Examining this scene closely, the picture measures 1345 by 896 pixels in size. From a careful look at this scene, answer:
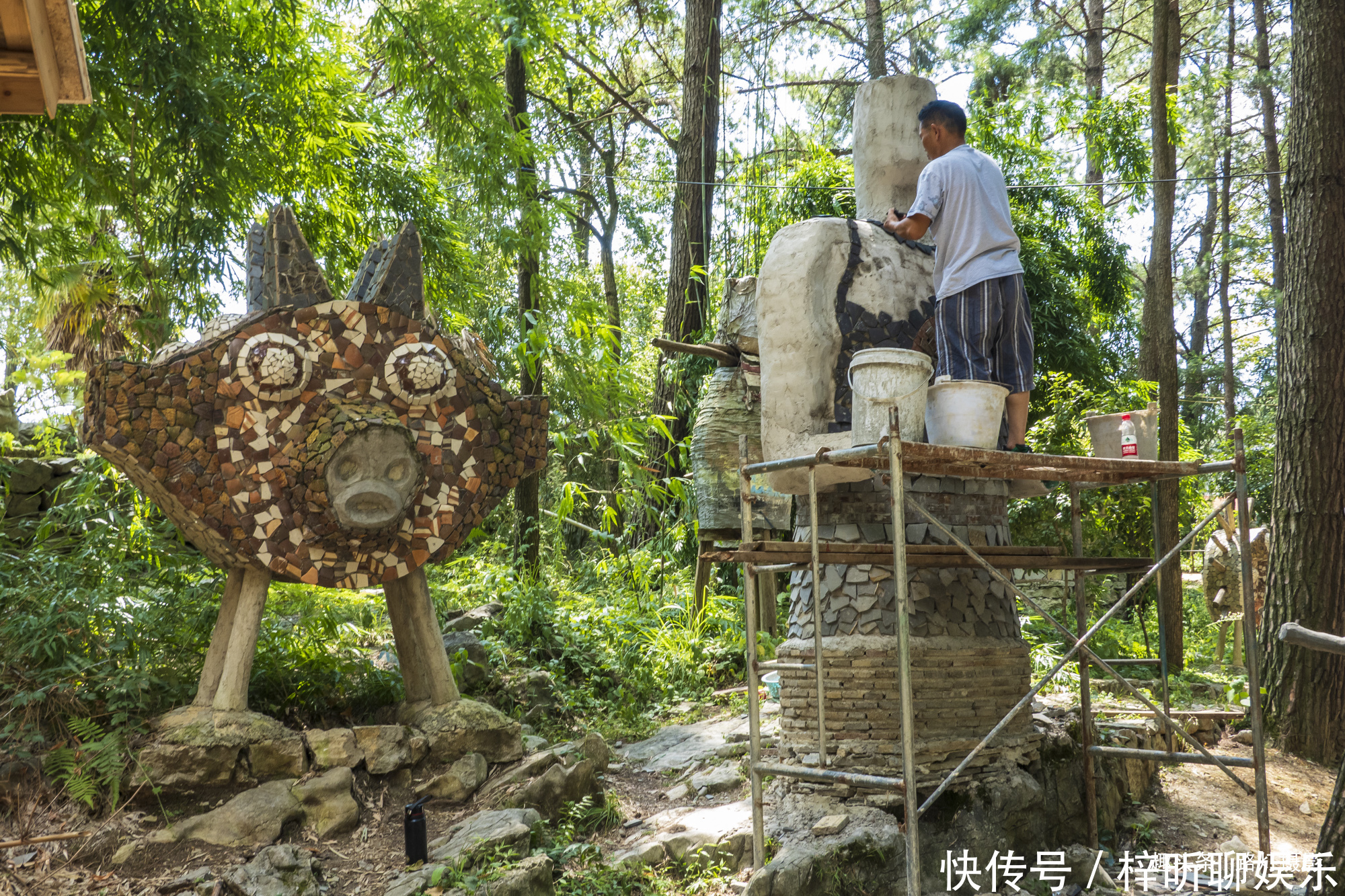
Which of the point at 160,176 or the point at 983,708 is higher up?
the point at 160,176

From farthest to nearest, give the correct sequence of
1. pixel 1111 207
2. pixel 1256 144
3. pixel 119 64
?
→ pixel 1256 144 < pixel 1111 207 < pixel 119 64

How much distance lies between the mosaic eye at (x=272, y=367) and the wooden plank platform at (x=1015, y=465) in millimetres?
2865

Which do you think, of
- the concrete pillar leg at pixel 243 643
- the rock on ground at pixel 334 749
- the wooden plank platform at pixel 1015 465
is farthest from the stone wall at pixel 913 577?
the concrete pillar leg at pixel 243 643

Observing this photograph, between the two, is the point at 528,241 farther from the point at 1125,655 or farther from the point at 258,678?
the point at 1125,655

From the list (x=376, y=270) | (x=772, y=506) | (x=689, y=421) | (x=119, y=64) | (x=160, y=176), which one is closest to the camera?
(x=376, y=270)

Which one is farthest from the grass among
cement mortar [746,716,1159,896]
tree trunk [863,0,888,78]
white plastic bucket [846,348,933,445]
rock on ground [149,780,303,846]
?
tree trunk [863,0,888,78]

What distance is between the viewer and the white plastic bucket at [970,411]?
14.6ft

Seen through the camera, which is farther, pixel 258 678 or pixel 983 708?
pixel 258 678

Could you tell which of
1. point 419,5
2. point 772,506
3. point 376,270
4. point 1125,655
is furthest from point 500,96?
point 1125,655

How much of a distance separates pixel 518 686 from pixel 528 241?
3986 millimetres

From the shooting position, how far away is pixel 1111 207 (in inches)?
624

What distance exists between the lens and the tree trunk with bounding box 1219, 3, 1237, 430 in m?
16.8

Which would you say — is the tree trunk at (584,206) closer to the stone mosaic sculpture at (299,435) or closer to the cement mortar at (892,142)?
the cement mortar at (892,142)

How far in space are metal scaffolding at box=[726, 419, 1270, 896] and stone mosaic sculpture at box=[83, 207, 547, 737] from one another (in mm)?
1839
